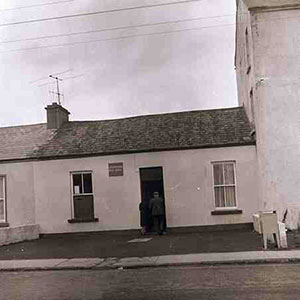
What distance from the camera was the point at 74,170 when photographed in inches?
909

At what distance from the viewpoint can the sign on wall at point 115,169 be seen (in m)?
22.6

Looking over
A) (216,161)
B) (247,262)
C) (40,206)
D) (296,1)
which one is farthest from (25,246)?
(296,1)

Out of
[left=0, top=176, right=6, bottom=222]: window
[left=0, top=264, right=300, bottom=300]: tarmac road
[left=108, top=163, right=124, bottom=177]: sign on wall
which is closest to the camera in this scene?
[left=0, top=264, right=300, bottom=300]: tarmac road

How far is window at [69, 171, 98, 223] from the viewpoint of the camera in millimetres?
22953

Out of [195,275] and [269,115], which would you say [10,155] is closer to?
[269,115]

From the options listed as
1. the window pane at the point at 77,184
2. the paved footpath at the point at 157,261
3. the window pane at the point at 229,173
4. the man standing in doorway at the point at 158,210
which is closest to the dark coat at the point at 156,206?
the man standing in doorway at the point at 158,210

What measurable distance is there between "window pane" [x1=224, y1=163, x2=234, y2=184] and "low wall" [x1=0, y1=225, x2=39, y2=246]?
8.04 meters

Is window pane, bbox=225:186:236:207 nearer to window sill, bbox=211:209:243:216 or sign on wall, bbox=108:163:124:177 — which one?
window sill, bbox=211:209:243:216

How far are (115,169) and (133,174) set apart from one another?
0.78 meters

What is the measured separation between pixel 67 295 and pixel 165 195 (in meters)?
12.6

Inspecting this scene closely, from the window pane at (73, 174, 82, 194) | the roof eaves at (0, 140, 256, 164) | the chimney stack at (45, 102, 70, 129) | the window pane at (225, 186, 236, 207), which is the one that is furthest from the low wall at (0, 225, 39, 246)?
the window pane at (225, 186, 236, 207)

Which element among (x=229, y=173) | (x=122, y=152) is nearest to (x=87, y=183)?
(x=122, y=152)

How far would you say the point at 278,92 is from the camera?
1930 centimetres

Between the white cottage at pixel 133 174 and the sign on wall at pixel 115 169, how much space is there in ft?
0.13
